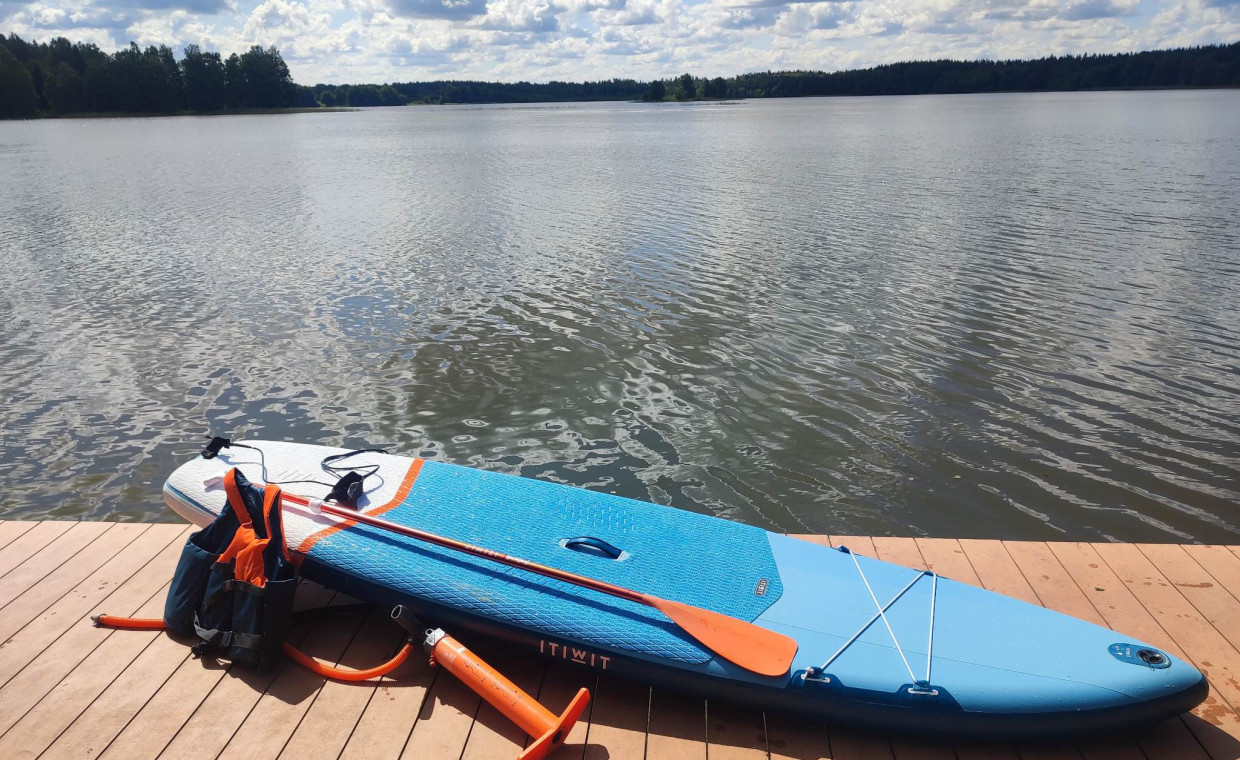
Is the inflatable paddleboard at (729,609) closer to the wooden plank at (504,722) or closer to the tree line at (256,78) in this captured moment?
the wooden plank at (504,722)

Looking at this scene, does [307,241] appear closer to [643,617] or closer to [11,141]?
[643,617]

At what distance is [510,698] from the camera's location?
3.48 m

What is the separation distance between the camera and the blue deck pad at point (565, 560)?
12.3 ft

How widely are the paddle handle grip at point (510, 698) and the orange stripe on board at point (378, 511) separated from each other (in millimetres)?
902

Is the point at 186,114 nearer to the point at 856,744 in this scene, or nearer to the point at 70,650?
the point at 70,650

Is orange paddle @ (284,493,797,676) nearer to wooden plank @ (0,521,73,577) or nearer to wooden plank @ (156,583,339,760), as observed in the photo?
wooden plank @ (156,583,339,760)

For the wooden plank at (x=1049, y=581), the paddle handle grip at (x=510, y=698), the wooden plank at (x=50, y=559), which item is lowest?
the wooden plank at (x=1049, y=581)

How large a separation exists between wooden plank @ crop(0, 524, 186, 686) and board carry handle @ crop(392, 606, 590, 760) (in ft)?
5.80

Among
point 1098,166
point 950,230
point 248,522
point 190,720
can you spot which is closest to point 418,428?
point 248,522

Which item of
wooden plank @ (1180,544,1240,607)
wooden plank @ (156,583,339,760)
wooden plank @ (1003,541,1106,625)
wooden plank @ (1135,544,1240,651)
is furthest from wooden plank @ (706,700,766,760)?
wooden plank @ (1180,544,1240,607)

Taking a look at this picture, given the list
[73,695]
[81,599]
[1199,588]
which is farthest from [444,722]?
[1199,588]

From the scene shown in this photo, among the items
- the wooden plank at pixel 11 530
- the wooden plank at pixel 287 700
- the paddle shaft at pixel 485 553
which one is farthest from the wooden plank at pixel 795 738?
the wooden plank at pixel 11 530

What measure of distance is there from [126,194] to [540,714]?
78.0 ft

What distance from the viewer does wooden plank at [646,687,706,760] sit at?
132 inches
